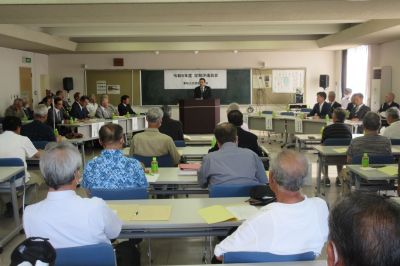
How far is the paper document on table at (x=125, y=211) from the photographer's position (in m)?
2.28

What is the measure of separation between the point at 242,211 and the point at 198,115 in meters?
7.72

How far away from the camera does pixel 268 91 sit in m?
12.5

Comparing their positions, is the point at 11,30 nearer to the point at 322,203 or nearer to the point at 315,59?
the point at 322,203

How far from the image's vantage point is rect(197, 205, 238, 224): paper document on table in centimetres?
222

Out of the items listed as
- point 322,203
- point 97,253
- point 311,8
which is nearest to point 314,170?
point 311,8

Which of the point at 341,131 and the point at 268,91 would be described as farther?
the point at 268,91

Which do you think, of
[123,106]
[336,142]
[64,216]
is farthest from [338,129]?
[123,106]

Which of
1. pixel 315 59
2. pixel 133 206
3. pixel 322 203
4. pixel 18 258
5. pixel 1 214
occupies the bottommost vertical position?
pixel 1 214

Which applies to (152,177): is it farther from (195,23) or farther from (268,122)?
(268,122)

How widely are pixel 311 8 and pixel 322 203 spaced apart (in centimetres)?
481

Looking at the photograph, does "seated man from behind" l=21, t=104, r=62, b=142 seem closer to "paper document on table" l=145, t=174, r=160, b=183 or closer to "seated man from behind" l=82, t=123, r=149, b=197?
"paper document on table" l=145, t=174, r=160, b=183

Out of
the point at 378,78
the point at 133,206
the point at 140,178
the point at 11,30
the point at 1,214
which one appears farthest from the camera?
the point at 378,78

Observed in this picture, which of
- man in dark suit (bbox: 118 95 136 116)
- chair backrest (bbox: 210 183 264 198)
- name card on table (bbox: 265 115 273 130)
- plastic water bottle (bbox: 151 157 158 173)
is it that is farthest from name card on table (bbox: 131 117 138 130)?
chair backrest (bbox: 210 183 264 198)

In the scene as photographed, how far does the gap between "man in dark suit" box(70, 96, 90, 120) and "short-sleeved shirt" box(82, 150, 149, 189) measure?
6737 mm
